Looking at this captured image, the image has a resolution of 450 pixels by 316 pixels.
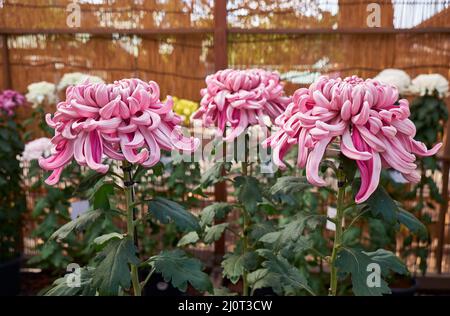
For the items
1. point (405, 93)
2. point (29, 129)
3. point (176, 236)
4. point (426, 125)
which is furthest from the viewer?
point (29, 129)

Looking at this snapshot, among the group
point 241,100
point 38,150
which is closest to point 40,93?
point 38,150

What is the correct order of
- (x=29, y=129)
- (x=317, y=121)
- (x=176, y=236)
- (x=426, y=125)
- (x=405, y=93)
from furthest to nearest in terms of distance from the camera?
(x=29, y=129)
(x=176, y=236)
(x=405, y=93)
(x=426, y=125)
(x=317, y=121)

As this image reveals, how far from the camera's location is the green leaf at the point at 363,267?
1.31 m

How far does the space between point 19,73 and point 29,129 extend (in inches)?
16.7

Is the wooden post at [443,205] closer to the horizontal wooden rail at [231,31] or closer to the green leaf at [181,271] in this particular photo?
the horizontal wooden rail at [231,31]

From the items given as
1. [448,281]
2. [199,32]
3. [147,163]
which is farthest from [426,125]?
[147,163]

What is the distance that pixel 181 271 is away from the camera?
1.39 metres

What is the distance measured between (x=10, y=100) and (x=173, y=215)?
2.15m

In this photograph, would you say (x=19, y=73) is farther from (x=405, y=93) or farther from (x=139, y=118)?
(x=405, y=93)

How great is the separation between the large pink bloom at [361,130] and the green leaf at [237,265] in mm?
807

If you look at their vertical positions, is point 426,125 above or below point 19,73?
below

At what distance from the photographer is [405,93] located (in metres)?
2.89
